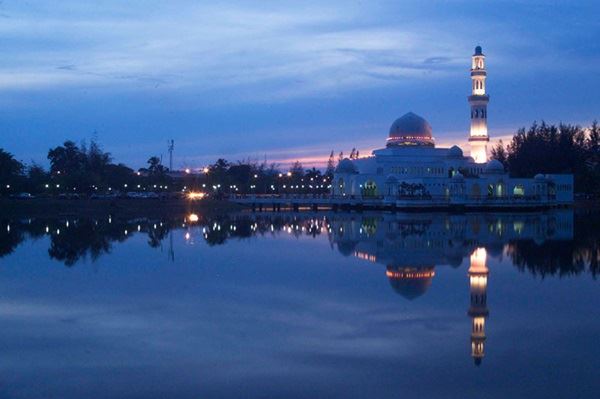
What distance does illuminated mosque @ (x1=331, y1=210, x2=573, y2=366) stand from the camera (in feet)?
50.5

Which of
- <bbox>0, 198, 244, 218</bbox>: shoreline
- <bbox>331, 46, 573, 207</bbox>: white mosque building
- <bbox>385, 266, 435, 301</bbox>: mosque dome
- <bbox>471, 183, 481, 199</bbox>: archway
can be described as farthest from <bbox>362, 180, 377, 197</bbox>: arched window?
<bbox>385, 266, 435, 301</bbox>: mosque dome

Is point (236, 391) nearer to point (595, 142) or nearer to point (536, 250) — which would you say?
point (536, 250)

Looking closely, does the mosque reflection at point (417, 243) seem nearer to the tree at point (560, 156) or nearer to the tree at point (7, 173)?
the tree at point (7, 173)

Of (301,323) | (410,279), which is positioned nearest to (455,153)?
(410,279)

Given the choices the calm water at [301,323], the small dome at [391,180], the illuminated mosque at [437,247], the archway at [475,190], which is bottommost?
the calm water at [301,323]

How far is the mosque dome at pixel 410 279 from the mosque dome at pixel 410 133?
47.7 metres

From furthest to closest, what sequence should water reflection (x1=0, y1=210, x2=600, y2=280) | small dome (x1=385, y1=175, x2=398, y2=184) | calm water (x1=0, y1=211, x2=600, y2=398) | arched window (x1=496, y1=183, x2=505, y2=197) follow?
1. arched window (x1=496, y1=183, x2=505, y2=197)
2. small dome (x1=385, y1=175, x2=398, y2=184)
3. water reflection (x1=0, y1=210, x2=600, y2=280)
4. calm water (x1=0, y1=211, x2=600, y2=398)

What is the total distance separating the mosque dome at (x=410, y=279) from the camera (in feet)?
51.2

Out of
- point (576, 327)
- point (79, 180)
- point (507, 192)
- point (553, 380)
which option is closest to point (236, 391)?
point (553, 380)

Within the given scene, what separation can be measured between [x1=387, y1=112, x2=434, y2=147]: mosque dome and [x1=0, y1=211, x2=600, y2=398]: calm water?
41991mm

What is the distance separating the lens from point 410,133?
66.8 metres

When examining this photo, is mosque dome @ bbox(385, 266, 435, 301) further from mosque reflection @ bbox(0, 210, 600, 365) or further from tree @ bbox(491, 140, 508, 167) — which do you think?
tree @ bbox(491, 140, 508, 167)

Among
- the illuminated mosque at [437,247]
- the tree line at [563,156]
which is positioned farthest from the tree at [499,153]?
the illuminated mosque at [437,247]

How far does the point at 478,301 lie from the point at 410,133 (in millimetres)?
53208
